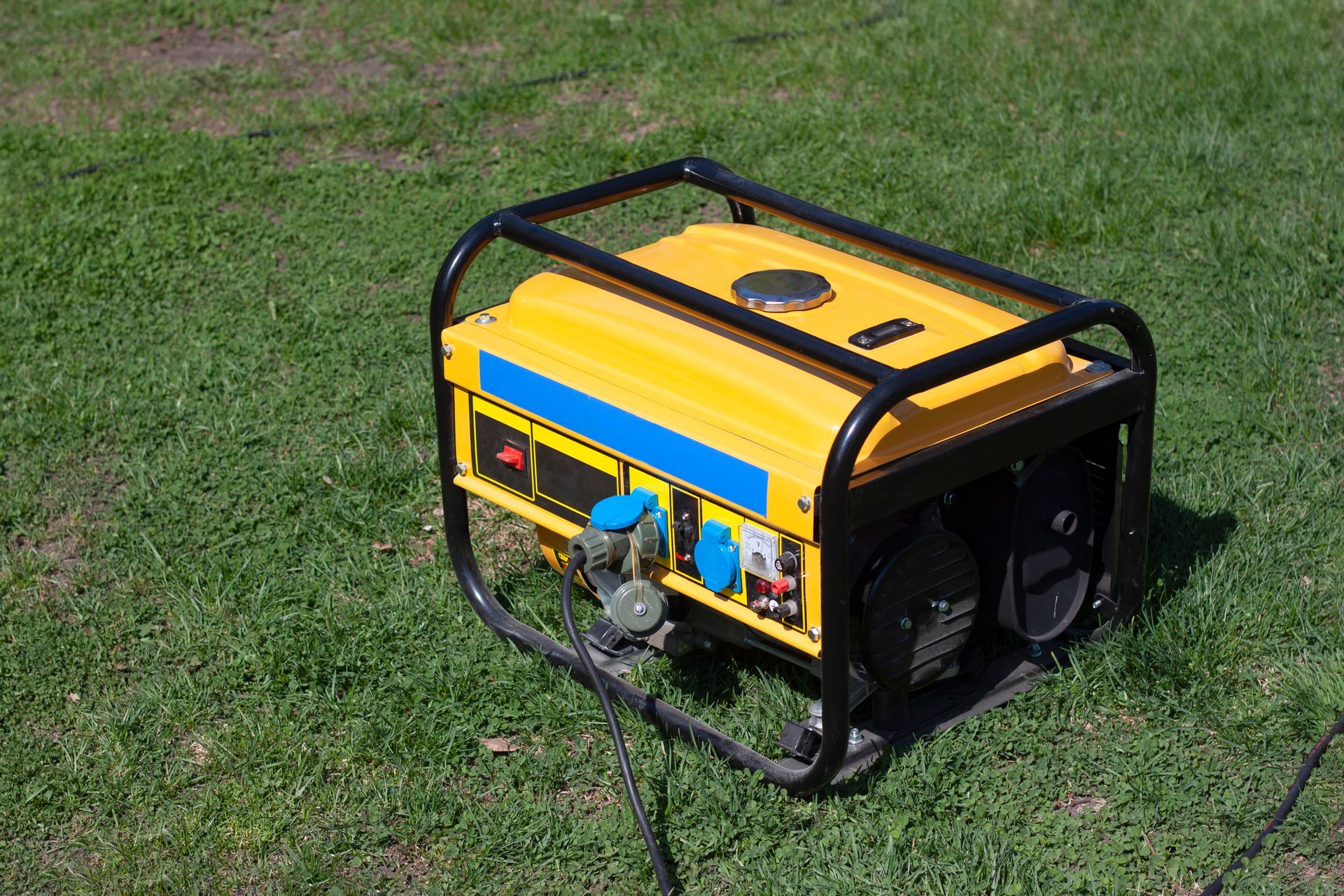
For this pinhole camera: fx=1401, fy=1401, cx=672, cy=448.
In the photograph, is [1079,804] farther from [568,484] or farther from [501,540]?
[501,540]

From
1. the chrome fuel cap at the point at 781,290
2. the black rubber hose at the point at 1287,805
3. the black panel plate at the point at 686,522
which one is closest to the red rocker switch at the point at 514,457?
the black panel plate at the point at 686,522

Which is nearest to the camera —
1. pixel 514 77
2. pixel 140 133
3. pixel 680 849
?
pixel 680 849

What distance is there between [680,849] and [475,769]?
476 millimetres

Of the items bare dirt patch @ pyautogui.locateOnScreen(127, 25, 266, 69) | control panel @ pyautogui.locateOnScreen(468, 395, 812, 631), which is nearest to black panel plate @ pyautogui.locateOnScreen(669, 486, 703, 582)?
control panel @ pyautogui.locateOnScreen(468, 395, 812, 631)

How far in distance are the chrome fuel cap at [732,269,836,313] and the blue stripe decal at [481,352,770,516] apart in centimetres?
34

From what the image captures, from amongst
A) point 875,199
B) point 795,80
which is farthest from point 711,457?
point 795,80

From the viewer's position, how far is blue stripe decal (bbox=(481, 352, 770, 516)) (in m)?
2.42

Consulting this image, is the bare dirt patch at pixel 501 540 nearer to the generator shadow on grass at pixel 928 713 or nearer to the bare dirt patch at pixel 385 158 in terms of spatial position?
the generator shadow on grass at pixel 928 713

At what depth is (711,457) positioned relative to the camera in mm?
2459

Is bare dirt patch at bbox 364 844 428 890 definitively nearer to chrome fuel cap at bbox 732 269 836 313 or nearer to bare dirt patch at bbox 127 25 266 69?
chrome fuel cap at bbox 732 269 836 313

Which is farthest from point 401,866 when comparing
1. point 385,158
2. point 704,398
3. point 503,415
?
point 385,158

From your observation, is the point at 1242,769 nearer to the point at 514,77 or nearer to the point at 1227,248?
the point at 1227,248

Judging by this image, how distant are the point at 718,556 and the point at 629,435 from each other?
0.94 ft

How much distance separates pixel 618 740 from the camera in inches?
101
